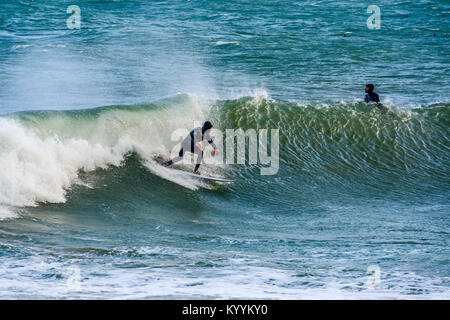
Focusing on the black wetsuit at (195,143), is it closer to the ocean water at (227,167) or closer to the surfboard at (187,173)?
the surfboard at (187,173)

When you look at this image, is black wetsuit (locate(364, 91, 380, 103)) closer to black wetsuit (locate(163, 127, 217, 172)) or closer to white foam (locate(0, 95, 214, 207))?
white foam (locate(0, 95, 214, 207))

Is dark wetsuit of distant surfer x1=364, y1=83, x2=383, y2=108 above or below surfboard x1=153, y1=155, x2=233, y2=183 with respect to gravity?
above

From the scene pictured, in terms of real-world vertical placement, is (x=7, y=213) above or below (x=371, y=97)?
below

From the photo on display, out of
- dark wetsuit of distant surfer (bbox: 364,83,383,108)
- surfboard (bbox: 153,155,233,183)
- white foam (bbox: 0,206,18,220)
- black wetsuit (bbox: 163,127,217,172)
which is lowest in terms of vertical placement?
white foam (bbox: 0,206,18,220)

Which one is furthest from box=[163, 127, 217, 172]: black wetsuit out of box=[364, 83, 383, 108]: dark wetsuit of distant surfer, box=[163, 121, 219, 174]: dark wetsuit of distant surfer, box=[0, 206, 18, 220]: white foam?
box=[364, 83, 383, 108]: dark wetsuit of distant surfer

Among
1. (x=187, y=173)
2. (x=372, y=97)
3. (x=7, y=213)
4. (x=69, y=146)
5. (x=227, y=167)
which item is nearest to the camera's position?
(x=7, y=213)

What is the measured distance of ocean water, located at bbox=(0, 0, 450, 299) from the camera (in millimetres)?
7492

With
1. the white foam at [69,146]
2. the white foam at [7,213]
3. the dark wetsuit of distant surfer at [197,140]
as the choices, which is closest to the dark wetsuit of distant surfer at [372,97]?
the white foam at [69,146]

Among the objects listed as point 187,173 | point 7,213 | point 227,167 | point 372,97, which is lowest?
point 7,213

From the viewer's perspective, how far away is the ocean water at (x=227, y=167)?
24.6ft

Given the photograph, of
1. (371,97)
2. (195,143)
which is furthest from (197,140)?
(371,97)

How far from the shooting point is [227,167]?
46.6 ft

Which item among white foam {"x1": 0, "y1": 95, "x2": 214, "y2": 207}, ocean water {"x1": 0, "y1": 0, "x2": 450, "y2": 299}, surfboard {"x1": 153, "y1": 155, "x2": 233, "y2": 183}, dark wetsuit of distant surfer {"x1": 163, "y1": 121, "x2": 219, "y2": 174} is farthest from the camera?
surfboard {"x1": 153, "y1": 155, "x2": 233, "y2": 183}

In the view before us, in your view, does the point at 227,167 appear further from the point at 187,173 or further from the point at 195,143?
the point at 195,143
